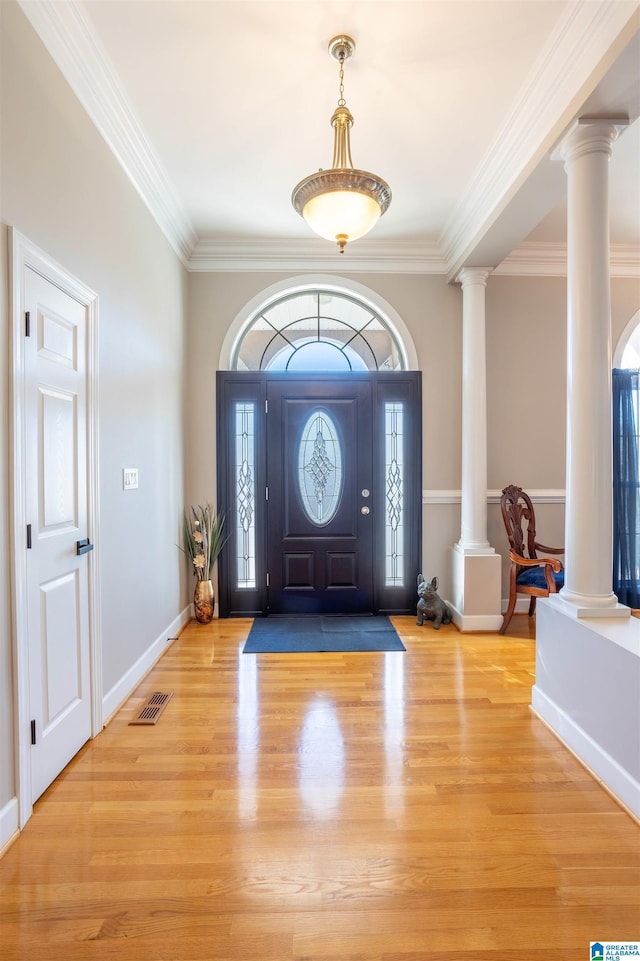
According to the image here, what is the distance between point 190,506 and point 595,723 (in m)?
3.34

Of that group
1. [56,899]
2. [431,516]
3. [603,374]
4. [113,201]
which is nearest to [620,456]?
[431,516]

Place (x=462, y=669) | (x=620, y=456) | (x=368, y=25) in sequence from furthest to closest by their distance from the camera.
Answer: (x=620, y=456), (x=462, y=669), (x=368, y=25)

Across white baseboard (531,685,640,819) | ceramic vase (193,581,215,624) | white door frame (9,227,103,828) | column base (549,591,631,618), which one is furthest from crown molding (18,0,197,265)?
white baseboard (531,685,640,819)

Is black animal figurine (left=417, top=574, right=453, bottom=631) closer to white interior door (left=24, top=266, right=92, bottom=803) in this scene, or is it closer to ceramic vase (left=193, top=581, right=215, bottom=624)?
ceramic vase (left=193, top=581, right=215, bottom=624)

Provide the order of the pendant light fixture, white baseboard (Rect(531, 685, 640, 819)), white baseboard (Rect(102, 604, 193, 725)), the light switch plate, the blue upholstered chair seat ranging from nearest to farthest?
1. white baseboard (Rect(531, 685, 640, 819))
2. the pendant light fixture
3. white baseboard (Rect(102, 604, 193, 725))
4. the light switch plate
5. the blue upholstered chair seat

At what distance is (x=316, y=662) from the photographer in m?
3.33

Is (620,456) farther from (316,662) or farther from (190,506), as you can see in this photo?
(190,506)

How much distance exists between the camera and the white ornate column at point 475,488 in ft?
13.1

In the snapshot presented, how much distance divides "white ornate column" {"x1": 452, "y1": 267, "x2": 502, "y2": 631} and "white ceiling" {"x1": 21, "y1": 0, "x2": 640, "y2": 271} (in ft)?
1.53

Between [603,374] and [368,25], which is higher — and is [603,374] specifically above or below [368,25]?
below

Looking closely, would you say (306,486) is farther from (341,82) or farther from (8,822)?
(8,822)

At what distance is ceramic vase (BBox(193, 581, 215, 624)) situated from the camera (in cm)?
414

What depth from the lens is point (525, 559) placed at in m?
3.78

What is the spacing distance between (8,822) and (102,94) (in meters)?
3.18
